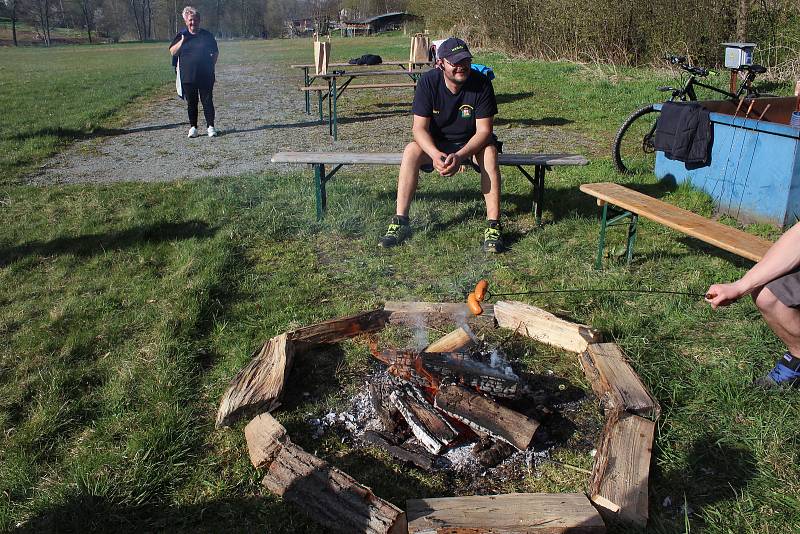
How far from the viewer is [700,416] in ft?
8.96

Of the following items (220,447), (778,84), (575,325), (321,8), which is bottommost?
(220,447)

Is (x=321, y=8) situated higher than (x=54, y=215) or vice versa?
(x=321, y=8)

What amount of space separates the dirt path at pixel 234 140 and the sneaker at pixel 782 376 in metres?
5.51

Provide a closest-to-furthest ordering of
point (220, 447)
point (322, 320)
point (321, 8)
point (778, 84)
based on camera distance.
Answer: point (220, 447) → point (322, 320) → point (778, 84) → point (321, 8)

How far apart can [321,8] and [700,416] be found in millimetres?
90203

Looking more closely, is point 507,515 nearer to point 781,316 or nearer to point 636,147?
point 781,316

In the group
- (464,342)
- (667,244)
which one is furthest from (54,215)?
(667,244)

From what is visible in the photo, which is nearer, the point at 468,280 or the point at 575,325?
the point at 575,325

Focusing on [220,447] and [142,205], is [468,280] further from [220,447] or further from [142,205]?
[142,205]

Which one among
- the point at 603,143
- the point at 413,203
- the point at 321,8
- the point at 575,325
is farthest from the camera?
the point at 321,8

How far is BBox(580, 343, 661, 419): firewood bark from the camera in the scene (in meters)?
2.69

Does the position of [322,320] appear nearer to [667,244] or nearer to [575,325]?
[575,325]

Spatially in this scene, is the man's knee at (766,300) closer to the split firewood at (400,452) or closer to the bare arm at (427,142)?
the split firewood at (400,452)

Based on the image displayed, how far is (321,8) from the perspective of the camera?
84.4 m
